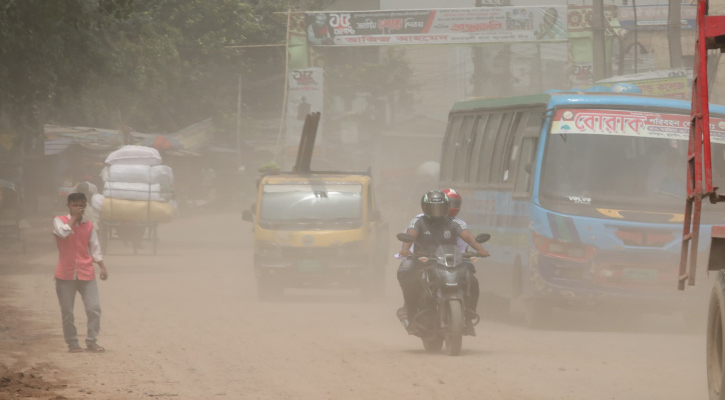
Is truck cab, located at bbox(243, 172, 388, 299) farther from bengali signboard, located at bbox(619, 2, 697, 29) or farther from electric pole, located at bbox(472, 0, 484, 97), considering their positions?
bengali signboard, located at bbox(619, 2, 697, 29)

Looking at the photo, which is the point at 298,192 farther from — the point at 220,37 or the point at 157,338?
the point at 220,37

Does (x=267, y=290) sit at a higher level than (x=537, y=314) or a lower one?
lower

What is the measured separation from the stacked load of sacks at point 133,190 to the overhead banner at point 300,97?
45.3 feet

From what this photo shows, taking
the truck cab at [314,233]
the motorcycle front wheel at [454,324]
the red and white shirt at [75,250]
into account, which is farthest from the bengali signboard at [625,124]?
the red and white shirt at [75,250]

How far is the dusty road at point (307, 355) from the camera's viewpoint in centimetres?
930

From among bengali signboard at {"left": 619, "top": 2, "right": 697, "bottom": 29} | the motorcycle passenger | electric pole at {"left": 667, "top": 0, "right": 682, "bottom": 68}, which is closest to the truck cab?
the motorcycle passenger

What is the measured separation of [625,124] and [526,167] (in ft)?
4.18

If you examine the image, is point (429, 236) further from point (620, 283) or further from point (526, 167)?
point (526, 167)

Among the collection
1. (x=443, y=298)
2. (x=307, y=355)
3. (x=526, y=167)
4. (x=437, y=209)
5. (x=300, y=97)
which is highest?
(x=300, y=97)

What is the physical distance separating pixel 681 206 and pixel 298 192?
6905 millimetres

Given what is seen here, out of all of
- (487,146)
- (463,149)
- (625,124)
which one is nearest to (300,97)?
(463,149)

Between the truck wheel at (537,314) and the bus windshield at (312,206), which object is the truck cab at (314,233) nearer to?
the bus windshield at (312,206)

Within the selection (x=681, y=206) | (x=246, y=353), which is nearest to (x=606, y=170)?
(x=681, y=206)

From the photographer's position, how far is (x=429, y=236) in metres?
11.8
